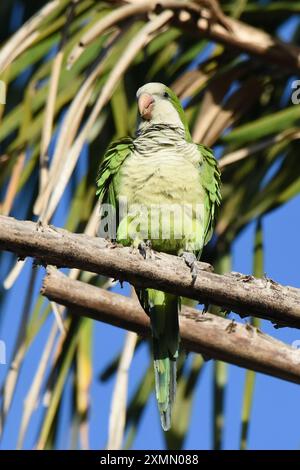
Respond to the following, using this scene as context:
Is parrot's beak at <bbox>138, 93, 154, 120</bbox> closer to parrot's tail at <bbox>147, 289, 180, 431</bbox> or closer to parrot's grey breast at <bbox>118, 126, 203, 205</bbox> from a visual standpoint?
parrot's grey breast at <bbox>118, 126, 203, 205</bbox>

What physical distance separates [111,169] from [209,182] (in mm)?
324

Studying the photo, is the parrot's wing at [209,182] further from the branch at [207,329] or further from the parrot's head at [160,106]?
the branch at [207,329]

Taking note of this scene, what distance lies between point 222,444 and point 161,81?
132 centimetres

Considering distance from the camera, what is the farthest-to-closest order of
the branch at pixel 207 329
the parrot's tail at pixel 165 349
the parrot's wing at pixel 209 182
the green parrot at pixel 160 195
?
1. the parrot's wing at pixel 209 182
2. the green parrot at pixel 160 195
3. the parrot's tail at pixel 165 349
4. the branch at pixel 207 329

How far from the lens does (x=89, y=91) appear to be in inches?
111

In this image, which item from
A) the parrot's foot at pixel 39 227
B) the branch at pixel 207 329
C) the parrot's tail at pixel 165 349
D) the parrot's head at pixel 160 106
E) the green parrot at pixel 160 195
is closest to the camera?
the parrot's foot at pixel 39 227

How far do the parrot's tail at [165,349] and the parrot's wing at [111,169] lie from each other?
0.39 meters

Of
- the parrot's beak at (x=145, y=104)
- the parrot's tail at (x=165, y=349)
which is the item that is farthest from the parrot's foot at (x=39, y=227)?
the parrot's beak at (x=145, y=104)

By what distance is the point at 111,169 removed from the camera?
3039 mm

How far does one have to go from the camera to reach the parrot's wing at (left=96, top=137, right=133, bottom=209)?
9.89ft

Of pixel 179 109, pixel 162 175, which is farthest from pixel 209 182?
pixel 179 109

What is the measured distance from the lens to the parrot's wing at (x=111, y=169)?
3.01 meters
